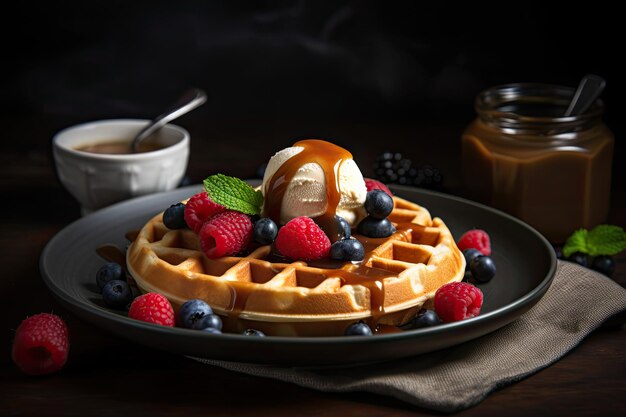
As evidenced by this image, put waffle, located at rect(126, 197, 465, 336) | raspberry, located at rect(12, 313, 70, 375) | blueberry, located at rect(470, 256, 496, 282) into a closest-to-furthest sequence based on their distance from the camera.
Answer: raspberry, located at rect(12, 313, 70, 375), waffle, located at rect(126, 197, 465, 336), blueberry, located at rect(470, 256, 496, 282)

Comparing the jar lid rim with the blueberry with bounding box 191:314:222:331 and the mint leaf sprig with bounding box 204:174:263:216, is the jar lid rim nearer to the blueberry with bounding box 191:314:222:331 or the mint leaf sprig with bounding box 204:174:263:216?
the mint leaf sprig with bounding box 204:174:263:216

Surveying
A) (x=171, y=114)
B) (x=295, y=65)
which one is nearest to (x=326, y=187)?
(x=171, y=114)

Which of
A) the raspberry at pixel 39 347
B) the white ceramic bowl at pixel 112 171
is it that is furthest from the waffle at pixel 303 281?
the white ceramic bowl at pixel 112 171

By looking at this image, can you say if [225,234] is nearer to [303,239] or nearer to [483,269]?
[303,239]

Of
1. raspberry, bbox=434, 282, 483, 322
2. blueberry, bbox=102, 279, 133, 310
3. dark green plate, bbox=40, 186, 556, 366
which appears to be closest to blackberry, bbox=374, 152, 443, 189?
dark green plate, bbox=40, 186, 556, 366

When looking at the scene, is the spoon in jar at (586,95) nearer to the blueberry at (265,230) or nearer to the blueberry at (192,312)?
the blueberry at (265,230)

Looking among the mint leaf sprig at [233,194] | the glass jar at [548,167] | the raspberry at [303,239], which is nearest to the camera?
the raspberry at [303,239]
